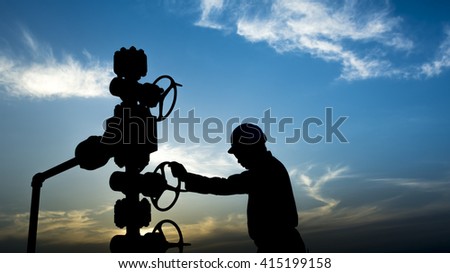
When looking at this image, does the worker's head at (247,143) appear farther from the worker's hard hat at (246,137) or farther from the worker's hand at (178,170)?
the worker's hand at (178,170)

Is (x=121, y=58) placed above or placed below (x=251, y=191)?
above

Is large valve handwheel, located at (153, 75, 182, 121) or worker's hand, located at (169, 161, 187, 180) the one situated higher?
large valve handwheel, located at (153, 75, 182, 121)

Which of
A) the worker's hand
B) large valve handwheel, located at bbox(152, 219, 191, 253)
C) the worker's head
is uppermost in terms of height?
the worker's head

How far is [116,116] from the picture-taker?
5.27 meters

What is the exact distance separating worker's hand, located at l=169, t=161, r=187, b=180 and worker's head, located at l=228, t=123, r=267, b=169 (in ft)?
2.94

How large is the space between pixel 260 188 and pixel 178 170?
126cm

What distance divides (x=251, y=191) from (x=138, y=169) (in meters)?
1.75

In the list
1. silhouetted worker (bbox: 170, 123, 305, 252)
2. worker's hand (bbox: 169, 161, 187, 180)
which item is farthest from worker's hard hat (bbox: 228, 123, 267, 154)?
worker's hand (bbox: 169, 161, 187, 180)

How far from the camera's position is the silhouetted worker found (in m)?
5.57

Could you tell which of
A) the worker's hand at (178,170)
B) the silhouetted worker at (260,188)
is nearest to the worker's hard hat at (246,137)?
the silhouetted worker at (260,188)

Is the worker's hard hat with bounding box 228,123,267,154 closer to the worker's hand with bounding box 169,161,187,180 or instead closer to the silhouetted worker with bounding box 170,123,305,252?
the silhouetted worker with bounding box 170,123,305,252
